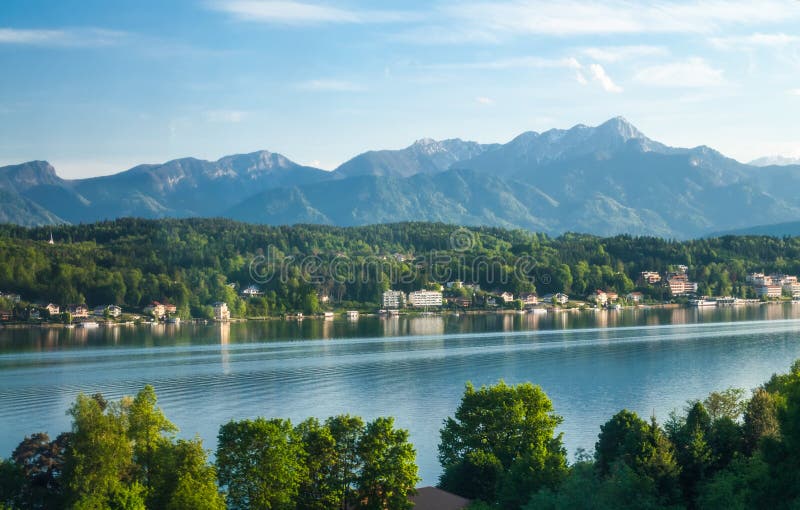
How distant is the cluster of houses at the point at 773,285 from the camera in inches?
4483

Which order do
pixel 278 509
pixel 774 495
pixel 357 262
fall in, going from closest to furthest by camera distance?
pixel 774 495 → pixel 278 509 → pixel 357 262

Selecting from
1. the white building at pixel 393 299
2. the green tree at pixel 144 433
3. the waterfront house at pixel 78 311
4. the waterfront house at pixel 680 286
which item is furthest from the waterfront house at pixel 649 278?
the green tree at pixel 144 433

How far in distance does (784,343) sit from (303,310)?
54.6 m

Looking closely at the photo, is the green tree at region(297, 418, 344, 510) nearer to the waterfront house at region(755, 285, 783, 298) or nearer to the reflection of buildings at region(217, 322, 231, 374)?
the reflection of buildings at region(217, 322, 231, 374)

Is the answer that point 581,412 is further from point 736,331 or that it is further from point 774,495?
point 736,331

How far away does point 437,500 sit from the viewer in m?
18.6

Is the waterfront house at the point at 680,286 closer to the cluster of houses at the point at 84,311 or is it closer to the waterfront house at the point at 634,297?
the waterfront house at the point at 634,297

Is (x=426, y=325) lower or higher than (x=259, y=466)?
higher

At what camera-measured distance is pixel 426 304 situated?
106 m

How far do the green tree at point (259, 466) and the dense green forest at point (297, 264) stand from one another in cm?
7842

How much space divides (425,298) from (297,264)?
925 inches

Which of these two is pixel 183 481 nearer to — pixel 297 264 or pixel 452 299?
pixel 452 299

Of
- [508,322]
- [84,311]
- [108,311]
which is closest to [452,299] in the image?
[508,322]

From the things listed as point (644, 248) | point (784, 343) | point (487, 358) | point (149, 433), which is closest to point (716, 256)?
point (644, 248)
